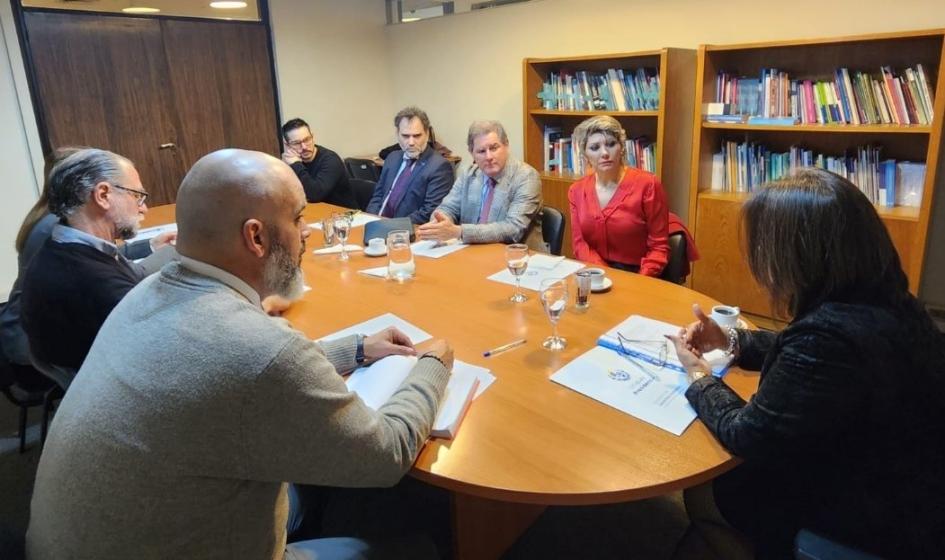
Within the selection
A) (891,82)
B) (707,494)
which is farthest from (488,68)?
(707,494)

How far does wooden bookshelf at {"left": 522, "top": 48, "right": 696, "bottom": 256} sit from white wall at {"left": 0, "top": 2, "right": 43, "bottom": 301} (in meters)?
3.47

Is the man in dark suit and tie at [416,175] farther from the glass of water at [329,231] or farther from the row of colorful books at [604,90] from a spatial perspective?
the row of colorful books at [604,90]

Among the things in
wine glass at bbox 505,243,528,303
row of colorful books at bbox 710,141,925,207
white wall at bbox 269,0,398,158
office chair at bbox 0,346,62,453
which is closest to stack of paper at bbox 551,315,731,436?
wine glass at bbox 505,243,528,303

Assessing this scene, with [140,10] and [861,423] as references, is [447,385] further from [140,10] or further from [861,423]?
[140,10]

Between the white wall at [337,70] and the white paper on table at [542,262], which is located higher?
the white wall at [337,70]

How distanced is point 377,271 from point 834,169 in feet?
8.73

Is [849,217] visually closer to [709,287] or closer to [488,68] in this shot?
[709,287]

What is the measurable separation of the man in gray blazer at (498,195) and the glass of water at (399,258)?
17.3 inches

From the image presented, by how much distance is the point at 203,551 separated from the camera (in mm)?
968

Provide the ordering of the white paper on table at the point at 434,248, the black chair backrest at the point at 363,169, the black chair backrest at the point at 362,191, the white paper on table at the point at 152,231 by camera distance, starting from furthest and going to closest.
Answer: the black chair backrest at the point at 363,169, the black chair backrest at the point at 362,191, the white paper on table at the point at 152,231, the white paper on table at the point at 434,248

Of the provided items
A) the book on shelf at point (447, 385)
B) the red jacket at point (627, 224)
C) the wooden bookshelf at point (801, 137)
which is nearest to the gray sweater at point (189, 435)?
the book on shelf at point (447, 385)

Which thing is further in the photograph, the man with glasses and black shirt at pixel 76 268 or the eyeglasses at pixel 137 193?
the eyeglasses at pixel 137 193

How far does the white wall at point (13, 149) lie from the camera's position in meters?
4.02

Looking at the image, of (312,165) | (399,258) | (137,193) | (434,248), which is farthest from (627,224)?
(312,165)
